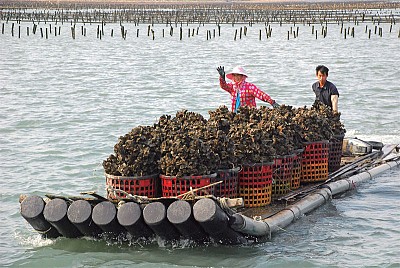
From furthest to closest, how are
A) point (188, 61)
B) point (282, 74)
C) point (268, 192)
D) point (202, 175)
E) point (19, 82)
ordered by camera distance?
point (188, 61), point (282, 74), point (19, 82), point (268, 192), point (202, 175)

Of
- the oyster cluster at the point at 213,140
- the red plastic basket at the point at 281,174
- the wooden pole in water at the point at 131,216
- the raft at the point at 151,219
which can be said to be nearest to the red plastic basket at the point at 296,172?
the oyster cluster at the point at 213,140

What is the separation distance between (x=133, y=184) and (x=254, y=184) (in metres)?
1.52

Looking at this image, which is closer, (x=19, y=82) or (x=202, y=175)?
(x=202, y=175)

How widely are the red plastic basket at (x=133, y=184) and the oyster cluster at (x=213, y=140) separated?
2.5 inches

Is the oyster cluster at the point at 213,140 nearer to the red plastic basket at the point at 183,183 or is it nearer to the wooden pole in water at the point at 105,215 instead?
the red plastic basket at the point at 183,183

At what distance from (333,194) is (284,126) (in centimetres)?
127

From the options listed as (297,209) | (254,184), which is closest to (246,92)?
(254,184)

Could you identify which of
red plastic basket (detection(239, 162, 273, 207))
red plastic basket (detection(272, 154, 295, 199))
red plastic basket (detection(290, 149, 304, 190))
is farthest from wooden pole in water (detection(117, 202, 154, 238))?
red plastic basket (detection(290, 149, 304, 190))

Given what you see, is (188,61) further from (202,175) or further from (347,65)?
(202,175)

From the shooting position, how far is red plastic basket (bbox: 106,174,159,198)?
9539 mm

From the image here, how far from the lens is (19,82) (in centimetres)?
3291

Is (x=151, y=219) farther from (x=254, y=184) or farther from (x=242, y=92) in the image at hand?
(x=242, y=92)

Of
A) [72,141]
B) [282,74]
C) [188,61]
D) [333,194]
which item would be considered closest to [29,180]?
[72,141]

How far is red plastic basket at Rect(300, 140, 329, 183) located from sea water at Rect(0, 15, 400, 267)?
0.44 meters
